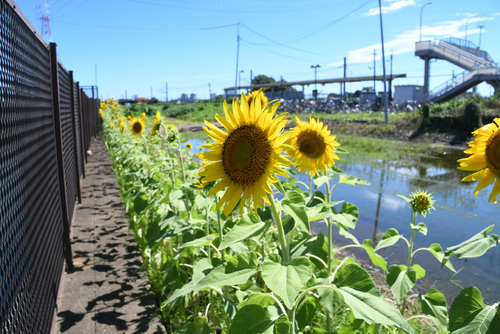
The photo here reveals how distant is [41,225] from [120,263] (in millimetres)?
984

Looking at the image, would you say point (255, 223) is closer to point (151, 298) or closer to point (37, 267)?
point (37, 267)

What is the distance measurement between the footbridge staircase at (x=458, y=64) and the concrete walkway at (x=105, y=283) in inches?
1036

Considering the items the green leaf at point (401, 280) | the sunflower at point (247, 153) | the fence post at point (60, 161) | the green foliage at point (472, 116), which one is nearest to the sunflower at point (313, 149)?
the green leaf at point (401, 280)

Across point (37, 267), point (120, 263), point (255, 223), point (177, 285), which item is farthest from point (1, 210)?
point (120, 263)

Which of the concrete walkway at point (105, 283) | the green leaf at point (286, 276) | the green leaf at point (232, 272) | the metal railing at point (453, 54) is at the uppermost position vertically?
the metal railing at point (453, 54)

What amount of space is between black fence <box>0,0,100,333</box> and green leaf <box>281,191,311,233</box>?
0.98 metres

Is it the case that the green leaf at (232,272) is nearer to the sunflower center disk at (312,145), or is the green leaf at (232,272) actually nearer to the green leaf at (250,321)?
the green leaf at (250,321)

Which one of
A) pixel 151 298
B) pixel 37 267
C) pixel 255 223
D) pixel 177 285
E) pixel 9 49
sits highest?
pixel 9 49

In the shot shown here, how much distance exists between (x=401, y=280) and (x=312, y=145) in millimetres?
952

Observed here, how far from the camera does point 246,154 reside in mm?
1345

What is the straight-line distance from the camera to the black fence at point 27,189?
150cm

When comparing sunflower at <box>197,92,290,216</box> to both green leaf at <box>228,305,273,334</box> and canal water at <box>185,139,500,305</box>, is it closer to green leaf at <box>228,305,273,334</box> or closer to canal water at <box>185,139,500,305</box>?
green leaf at <box>228,305,273,334</box>

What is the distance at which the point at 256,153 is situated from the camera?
4.35 feet

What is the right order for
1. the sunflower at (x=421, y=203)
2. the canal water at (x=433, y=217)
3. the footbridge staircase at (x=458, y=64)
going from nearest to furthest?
1. the sunflower at (x=421, y=203)
2. the canal water at (x=433, y=217)
3. the footbridge staircase at (x=458, y=64)
